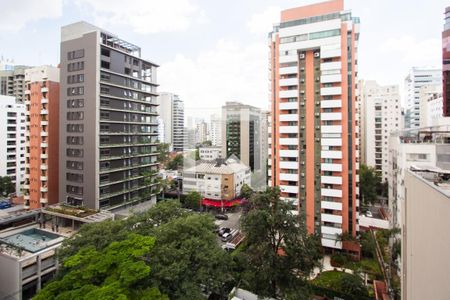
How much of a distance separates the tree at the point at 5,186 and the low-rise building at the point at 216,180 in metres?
26.8

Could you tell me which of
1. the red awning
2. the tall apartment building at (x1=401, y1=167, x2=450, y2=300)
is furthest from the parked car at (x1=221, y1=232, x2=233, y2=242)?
the tall apartment building at (x1=401, y1=167, x2=450, y2=300)

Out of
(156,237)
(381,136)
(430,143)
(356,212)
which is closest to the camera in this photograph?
(156,237)

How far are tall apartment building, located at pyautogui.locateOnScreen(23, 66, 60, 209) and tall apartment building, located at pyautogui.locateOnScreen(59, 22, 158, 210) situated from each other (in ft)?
7.21

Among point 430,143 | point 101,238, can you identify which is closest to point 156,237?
point 101,238

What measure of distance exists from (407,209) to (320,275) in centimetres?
1554

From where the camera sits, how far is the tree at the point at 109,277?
9.11 meters

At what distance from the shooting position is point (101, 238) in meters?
13.7

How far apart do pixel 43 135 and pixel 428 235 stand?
3427 cm

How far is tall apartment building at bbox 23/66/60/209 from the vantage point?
29.0 m

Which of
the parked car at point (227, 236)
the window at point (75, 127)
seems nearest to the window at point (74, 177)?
the window at point (75, 127)

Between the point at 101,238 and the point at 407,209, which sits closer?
the point at 407,209

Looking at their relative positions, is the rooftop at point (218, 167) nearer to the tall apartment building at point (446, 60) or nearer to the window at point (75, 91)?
the window at point (75, 91)

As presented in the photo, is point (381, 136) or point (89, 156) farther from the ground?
point (381, 136)

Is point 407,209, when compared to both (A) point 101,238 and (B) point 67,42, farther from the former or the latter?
(B) point 67,42
